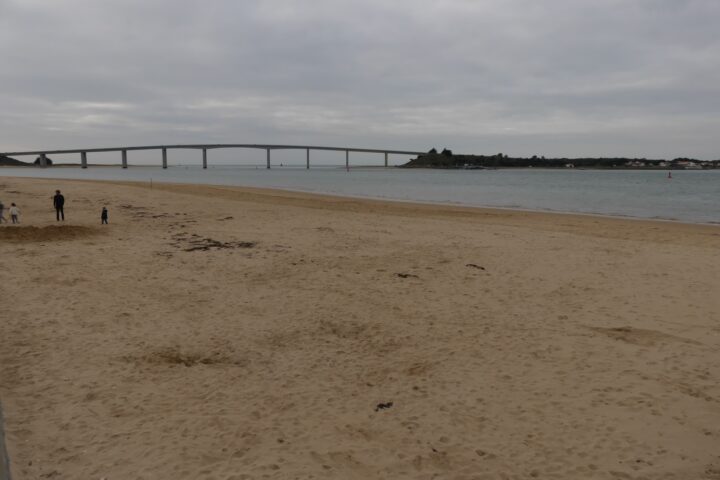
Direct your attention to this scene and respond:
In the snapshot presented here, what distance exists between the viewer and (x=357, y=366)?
5.53m

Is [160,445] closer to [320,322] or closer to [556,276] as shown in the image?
[320,322]

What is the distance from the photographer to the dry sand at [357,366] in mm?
3822

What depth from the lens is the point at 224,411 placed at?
449cm

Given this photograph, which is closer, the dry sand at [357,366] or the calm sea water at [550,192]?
the dry sand at [357,366]

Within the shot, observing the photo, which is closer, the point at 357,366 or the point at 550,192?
the point at 357,366

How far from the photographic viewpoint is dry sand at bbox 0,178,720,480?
12.5ft

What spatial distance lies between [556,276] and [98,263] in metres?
9.19

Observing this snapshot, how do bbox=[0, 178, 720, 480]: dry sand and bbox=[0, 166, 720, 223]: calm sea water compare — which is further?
bbox=[0, 166, 720, 223]: calm sea water

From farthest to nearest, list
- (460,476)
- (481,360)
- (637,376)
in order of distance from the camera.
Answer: (481,360), (637,376), (460,476)

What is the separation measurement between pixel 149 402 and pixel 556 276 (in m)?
7.78

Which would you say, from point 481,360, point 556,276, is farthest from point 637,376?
point 556,276

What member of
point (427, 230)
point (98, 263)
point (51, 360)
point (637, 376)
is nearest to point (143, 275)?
point (98, 263)

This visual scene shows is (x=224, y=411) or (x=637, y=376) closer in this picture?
(x=224, y=411)

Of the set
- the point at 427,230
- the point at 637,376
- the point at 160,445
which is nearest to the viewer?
the point at 160,445
